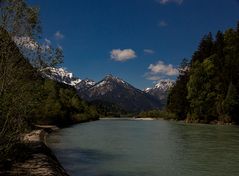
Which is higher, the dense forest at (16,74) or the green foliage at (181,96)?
the green foliage at (181,96)

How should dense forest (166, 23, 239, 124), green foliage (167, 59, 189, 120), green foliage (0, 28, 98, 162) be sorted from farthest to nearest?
1. green foliage (167, 59, 189, 120)
2. dense forest (166, 23, 239, 124)
3. green foliage (0, 28, 98, 162)

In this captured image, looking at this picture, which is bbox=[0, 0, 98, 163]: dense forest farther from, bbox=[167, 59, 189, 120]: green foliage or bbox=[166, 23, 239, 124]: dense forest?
bbox=[167, 59, 189, 120]: green foliage

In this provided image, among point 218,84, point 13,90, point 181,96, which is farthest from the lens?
point 181,96

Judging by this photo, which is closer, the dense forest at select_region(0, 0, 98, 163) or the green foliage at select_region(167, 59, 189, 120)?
the dense forest at select_region(0, 0, 98, 163)

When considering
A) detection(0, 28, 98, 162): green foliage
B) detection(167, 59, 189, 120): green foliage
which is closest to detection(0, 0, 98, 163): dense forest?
detection(0, 28, 98, 162): green foliage

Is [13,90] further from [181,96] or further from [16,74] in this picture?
[181,96]

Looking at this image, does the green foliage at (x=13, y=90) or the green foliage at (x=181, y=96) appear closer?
the green foliage at (x=13, y=90)

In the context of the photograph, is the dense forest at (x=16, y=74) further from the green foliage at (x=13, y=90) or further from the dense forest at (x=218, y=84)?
the dense forest at (x=218, y=84)

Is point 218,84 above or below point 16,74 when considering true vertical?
above

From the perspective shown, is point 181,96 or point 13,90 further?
point 181,96

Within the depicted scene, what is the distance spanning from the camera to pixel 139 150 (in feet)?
136

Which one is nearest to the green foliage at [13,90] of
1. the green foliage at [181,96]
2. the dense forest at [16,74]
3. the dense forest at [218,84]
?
the dense forest at [16,74]

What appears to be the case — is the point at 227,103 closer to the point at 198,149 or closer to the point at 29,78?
the point at 198,149

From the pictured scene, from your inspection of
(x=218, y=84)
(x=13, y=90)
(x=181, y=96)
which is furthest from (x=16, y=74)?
(x=181, y=96)
